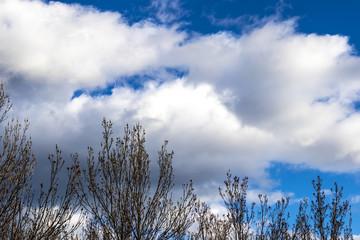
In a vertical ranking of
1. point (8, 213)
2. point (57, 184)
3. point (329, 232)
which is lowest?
point (8, 213)

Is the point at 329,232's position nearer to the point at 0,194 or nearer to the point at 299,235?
the point at 299,235

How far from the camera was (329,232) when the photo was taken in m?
18.0

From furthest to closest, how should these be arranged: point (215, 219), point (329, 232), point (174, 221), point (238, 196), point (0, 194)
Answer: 1. point (215, 219)
2. point (329, 232)
3. point (238, 196)
4. point (174, 221)
5. point (0, 194)

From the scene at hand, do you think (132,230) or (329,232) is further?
(329,232)

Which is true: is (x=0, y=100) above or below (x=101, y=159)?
above

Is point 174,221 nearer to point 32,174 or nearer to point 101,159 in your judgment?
point 101,159

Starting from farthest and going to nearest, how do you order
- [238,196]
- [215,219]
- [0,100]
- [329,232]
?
[215,219]
[329,232]
[238,196]
[0,100]

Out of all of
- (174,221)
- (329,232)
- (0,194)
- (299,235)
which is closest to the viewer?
(0,194)

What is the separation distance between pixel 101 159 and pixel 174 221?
2903mm

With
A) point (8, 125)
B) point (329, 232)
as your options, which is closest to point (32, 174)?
point (8, 125)

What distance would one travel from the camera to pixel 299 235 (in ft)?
64.1

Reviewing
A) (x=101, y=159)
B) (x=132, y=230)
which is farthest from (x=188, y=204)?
(x=101, y=159)

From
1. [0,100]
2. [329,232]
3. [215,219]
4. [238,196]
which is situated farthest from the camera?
[215,219]

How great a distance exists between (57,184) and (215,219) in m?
13.6
